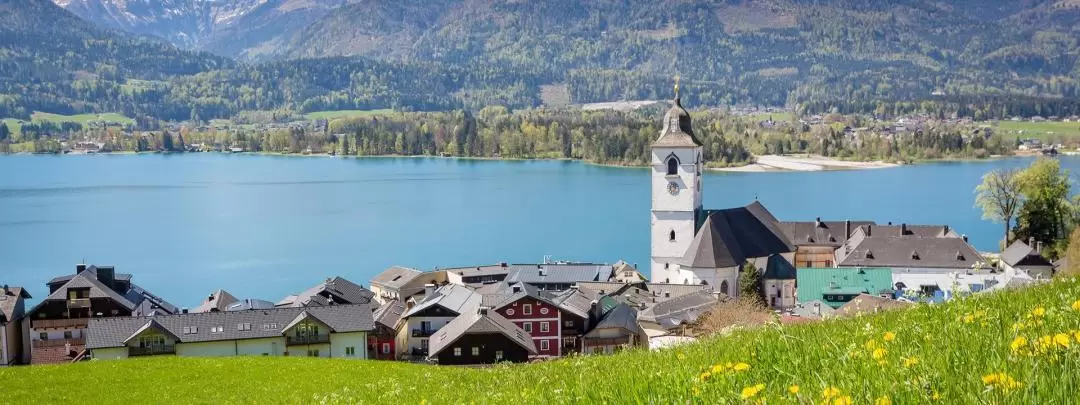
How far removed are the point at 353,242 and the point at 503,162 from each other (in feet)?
235

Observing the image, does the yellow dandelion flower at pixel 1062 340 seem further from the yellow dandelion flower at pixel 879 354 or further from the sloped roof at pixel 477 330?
the sloped roof at pixel 477 330

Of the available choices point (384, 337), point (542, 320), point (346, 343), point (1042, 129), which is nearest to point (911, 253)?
point (542, 320)

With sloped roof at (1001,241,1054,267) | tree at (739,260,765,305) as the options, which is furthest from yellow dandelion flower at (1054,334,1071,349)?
sloped roof at (1001,241,1054,267)

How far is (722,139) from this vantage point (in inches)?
4611

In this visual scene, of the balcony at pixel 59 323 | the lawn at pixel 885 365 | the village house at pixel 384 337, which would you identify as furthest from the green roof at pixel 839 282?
the lawn at pixel 885 365

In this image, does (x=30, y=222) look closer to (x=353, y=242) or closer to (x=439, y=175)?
(x=353, y=242)

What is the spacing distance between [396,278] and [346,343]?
15.4m

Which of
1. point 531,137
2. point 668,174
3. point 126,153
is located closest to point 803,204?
point 668,174

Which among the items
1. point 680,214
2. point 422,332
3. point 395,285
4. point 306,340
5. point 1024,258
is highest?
point 680,214

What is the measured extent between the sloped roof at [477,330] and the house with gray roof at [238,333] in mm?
1817

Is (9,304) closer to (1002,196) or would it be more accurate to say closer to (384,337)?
(384,337)

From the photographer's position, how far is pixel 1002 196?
43.9 metres

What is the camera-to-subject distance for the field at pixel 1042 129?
143m

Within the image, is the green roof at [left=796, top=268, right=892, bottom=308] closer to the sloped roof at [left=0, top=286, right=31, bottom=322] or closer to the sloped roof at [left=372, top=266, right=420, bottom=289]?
the sloped roof at [left=372, top=266, right=420, bottom=289]
